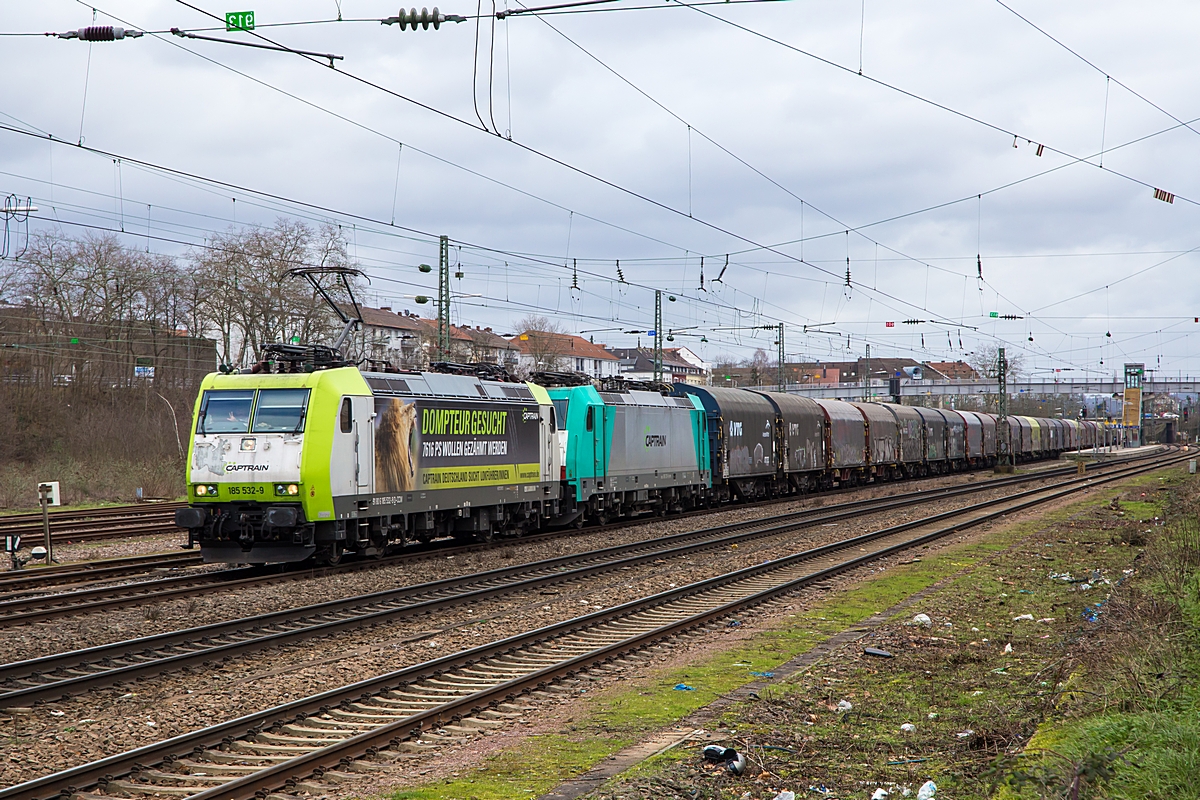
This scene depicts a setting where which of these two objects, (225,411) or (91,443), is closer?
(225,411)

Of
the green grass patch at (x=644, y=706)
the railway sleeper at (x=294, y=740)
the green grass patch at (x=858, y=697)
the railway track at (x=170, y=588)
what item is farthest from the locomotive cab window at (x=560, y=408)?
the railway sleeper at (x=294, y=740)

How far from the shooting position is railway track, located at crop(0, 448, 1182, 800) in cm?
691

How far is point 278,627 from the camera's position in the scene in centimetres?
A: 1256

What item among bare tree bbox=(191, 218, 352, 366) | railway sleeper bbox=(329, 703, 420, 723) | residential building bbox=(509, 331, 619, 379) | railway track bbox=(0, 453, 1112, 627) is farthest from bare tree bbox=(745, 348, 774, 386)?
railway sleeper bbox=(329, 703, 420, 723)

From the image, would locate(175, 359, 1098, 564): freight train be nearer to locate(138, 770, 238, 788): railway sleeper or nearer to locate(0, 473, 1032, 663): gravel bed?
locate(0, 473, 1032, 663): gravel bed

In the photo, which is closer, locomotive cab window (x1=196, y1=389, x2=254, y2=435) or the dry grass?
locomotive cab window (x1=196, y1=389, x2=254, y2=435)

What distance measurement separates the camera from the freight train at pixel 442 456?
55.5ft

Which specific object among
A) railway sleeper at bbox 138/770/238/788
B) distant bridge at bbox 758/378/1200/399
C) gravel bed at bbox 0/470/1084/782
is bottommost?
gravel bed at bbox 0/470/1084/782

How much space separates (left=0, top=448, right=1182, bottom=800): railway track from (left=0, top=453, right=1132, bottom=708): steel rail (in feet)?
7.50

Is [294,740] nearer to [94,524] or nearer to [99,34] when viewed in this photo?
[99,34]

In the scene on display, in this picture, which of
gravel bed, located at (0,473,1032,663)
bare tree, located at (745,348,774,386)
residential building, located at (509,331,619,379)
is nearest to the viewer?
gravel bed, located at (0,473,1032,663)

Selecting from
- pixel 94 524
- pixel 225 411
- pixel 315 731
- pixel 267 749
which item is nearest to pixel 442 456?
pixel 225 411

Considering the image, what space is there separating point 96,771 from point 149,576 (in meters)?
11.1

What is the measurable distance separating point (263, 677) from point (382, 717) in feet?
6.50
